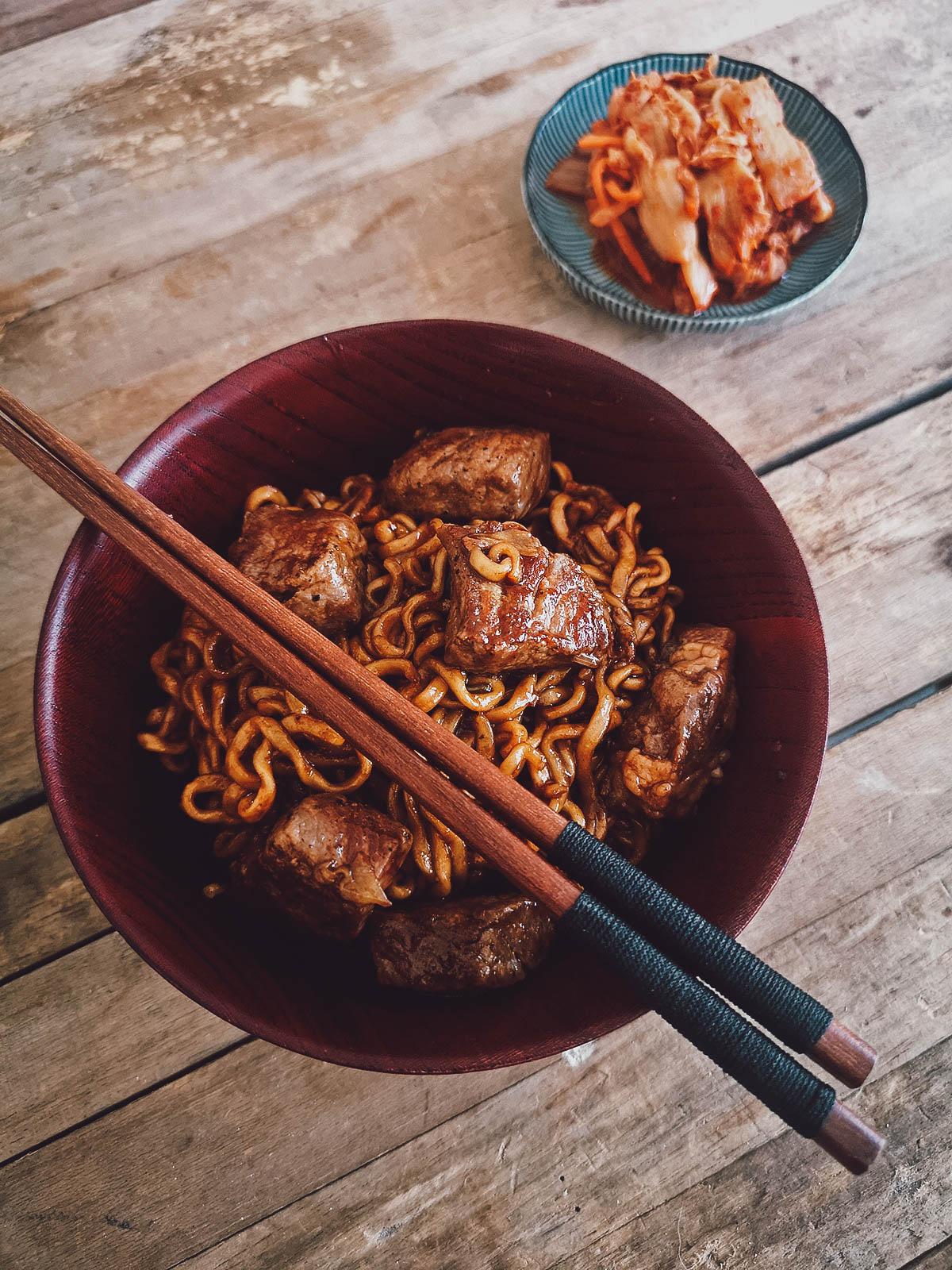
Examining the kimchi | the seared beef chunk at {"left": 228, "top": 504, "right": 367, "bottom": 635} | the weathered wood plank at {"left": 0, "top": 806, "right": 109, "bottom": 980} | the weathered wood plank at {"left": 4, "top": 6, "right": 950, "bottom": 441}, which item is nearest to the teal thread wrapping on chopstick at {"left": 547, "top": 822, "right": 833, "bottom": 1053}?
the seared beef chunk at {"left": 228, "top": 504, "right": 367, "bottom": 635}

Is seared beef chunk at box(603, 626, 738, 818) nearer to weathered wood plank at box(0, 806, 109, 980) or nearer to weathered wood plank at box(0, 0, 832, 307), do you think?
weathered wood plank at box(0, 806, 109, 980)

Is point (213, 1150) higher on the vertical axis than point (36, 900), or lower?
lower

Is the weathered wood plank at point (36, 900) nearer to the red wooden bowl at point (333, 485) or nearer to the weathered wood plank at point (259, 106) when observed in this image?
the red wooden bowl at point (333, 485)

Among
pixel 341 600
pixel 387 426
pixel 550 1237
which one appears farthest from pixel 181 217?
pixel 550 1237

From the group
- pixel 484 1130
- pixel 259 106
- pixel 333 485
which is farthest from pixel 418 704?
pixel 259 106

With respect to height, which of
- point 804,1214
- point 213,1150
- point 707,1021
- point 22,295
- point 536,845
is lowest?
point 804,1214

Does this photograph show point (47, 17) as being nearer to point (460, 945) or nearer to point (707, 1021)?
point (460, 945)

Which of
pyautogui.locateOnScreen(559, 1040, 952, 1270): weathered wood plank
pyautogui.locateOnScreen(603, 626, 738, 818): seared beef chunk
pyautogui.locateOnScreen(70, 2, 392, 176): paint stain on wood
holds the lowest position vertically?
pyautogui.locateOnScreen(559, 1040, 952, 1270): weathered wood plank
